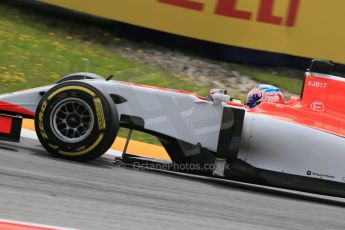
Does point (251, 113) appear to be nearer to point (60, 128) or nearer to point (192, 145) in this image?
point (192, 145)

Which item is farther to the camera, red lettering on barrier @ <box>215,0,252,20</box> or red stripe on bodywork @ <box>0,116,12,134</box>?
red lettering on barrier @ <box>215,0,252,20</box>

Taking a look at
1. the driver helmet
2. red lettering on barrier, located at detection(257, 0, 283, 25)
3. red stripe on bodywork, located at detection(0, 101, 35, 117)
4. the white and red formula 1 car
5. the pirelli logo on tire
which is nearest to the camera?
the pirelli logo on tire

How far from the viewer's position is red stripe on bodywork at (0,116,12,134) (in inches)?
240

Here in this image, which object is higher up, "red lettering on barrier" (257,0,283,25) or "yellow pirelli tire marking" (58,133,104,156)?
"red lettering on barrier" (257,0,283,25)

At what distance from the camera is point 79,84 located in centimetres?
606

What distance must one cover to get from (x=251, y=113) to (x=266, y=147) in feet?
1.21

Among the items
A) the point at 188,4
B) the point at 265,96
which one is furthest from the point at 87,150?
the point at 188,4

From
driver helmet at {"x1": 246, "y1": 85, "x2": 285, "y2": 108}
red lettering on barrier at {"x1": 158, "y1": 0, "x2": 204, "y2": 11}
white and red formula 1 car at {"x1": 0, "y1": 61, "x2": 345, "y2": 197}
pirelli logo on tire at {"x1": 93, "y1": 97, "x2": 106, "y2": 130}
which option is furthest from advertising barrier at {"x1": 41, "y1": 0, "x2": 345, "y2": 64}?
pirelli logo on tire at {"x1": 93, "y1": 97, "x2": 106, "y2": 130}

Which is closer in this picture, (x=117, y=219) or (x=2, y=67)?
(x=117, y=219)

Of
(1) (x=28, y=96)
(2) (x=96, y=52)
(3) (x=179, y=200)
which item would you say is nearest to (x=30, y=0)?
(2) (x=96, y=52)

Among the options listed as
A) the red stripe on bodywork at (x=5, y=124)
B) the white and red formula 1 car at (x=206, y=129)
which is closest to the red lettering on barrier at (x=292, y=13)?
the white and red formula 1 car at (x=206, y=129)

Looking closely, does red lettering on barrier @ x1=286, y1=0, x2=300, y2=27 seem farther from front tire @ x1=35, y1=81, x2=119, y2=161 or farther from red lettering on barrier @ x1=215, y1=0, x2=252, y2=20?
front tire @ x1=35, y1=81, x2=119, y2=161

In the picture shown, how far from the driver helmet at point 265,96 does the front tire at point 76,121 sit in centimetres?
163

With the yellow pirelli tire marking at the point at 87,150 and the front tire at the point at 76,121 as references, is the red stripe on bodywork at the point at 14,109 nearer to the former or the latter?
the front tire at the point at 76,121
